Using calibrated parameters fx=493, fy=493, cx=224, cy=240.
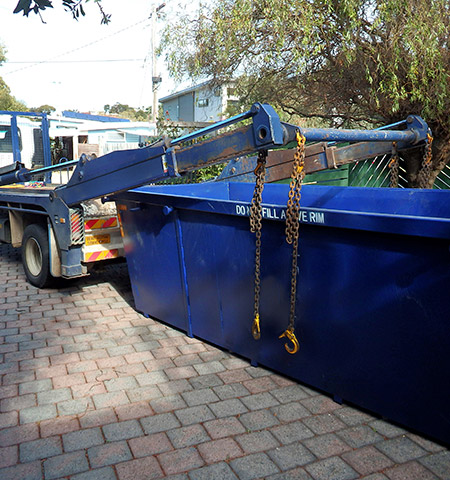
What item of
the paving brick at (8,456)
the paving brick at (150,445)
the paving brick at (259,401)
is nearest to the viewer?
the paving brick at (8,456)

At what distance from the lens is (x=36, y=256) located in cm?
605

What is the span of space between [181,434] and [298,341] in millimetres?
980

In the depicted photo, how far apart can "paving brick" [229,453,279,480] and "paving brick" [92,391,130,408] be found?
97cm

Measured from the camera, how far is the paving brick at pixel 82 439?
2.80 m

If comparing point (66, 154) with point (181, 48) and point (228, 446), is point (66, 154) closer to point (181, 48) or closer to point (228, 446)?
Answer: point (181, 48)

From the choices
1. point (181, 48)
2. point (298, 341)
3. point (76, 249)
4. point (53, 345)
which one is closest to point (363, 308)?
point (298, 341)

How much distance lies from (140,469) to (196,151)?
2.03 m

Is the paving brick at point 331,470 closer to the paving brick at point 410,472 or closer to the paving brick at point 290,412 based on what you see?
the paving brick at point 410,472

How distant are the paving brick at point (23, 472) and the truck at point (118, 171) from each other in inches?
81.2

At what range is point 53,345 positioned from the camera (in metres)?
4.21

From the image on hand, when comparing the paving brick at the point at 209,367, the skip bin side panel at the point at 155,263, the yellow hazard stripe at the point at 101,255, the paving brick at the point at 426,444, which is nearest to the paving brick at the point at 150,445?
the paving brick at the point at 209,367

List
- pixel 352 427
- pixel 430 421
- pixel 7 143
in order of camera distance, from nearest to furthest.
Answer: pixel 430 421 → pixel 352 427 → pixel 7 143

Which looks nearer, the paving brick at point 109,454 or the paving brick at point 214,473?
the paving brick at point 214,473

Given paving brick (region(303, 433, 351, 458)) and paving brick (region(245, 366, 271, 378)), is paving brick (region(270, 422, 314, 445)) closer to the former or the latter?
paving brick (region(303, 433, 351, 458))
